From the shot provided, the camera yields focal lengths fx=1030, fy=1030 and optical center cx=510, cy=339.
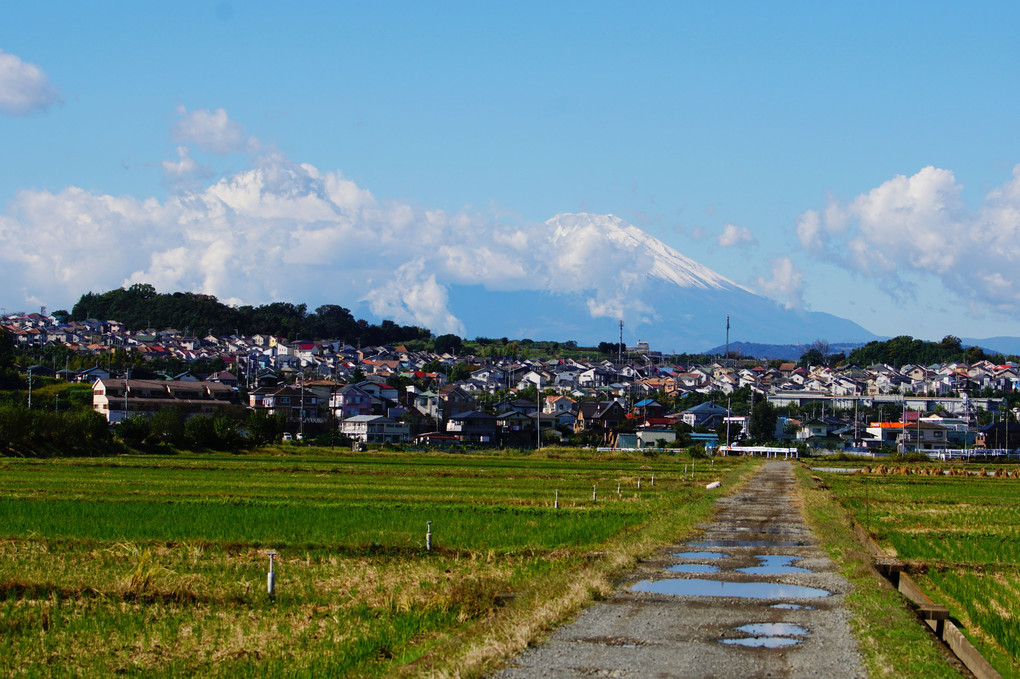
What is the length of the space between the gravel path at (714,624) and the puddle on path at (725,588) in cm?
1

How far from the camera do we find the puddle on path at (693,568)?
583 inches

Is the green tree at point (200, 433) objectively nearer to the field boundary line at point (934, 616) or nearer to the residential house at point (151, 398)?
the residential house at point (151, 398)

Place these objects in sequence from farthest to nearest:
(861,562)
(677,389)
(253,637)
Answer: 1. (677,389)
2. (861,562)
3. (253,637)

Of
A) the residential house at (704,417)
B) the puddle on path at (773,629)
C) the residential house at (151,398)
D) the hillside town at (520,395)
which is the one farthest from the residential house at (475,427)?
the puddle on path at (773,629)

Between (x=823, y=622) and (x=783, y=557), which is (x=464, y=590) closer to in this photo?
(x=823, y=622)

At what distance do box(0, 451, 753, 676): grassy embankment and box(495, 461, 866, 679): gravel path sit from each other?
1.48 ft

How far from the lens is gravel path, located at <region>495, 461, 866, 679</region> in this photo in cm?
924

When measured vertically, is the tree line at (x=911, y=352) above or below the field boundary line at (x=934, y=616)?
above

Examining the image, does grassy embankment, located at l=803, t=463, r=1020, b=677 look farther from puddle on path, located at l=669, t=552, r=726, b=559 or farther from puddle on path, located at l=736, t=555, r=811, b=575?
puddle on path, located at l=669, t=552, r=726, b=559

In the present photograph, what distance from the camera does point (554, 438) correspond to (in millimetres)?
87250

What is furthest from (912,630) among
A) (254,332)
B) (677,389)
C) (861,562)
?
(254,332)

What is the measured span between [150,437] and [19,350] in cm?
7829

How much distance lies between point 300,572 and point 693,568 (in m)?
5.70

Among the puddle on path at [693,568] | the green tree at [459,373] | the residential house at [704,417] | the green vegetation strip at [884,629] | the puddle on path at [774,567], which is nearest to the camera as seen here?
the green vegetation strip at [884,629]
